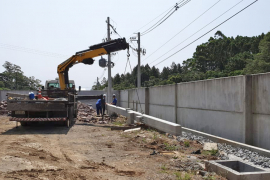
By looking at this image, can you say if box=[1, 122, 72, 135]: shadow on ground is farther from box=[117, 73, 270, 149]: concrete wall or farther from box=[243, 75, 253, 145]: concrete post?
box=[243, 75, 253, 145]: concrete post

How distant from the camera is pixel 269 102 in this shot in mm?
7980

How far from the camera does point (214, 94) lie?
1073 cm

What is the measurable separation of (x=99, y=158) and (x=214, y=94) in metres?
4.98

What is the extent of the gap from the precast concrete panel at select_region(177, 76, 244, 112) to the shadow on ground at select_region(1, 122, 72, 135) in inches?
214

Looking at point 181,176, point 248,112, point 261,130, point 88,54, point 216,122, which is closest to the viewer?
point 181,176

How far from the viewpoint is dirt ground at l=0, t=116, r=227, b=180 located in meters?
6.11

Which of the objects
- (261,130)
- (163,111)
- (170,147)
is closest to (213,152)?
(170,147)

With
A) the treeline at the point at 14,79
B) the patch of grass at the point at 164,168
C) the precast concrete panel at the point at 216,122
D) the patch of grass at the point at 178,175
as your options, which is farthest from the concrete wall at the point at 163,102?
the treeline at the point at 14,79

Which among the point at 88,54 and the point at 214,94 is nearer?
the point at 214,94

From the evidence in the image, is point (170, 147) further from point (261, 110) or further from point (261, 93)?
point (261, 93)

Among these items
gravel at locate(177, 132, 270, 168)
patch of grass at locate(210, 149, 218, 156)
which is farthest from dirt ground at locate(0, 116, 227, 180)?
gravel at locate(177, 132, 270, 168)

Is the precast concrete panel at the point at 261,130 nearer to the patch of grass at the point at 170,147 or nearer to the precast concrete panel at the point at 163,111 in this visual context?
the patch of grass at the point at 170,147

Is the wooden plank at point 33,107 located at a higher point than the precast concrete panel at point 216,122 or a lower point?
higher

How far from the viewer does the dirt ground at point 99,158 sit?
20.1 feet
